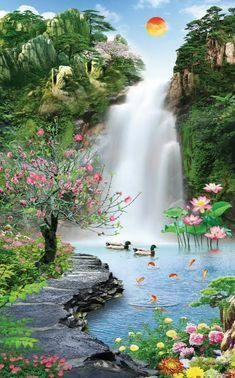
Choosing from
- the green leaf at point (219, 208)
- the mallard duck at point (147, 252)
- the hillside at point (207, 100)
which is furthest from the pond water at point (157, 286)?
the hillside at point (207, 100)

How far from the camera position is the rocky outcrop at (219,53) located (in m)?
24.4

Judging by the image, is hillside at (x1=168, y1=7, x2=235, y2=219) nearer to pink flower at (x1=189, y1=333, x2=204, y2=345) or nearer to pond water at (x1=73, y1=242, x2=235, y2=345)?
pond water at (x1=73, y1=242, x2=235, y2=345)

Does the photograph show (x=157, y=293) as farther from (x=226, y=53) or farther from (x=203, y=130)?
(x=226, y=53)

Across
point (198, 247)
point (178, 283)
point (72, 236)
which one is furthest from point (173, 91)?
point (178, 283)

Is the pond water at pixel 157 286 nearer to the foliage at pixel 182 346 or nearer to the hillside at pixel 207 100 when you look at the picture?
the foliage at pixel 182 346

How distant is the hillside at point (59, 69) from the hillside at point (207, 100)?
4.02 m

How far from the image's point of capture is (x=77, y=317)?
748cm

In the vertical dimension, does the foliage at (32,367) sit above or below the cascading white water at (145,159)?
below

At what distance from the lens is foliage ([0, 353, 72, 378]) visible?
417 cm

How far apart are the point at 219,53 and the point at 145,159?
586cm

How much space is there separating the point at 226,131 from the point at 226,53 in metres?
4.12

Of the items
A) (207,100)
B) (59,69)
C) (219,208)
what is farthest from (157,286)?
(59,69)

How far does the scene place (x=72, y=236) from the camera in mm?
23422

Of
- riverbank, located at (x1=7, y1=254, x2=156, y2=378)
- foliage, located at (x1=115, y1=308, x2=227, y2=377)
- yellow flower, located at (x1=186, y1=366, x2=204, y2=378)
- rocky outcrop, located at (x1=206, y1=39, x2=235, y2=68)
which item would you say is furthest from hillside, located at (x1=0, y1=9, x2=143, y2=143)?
yellow flower, located at (x1=186, y1=366, x2=204, y2=378)
